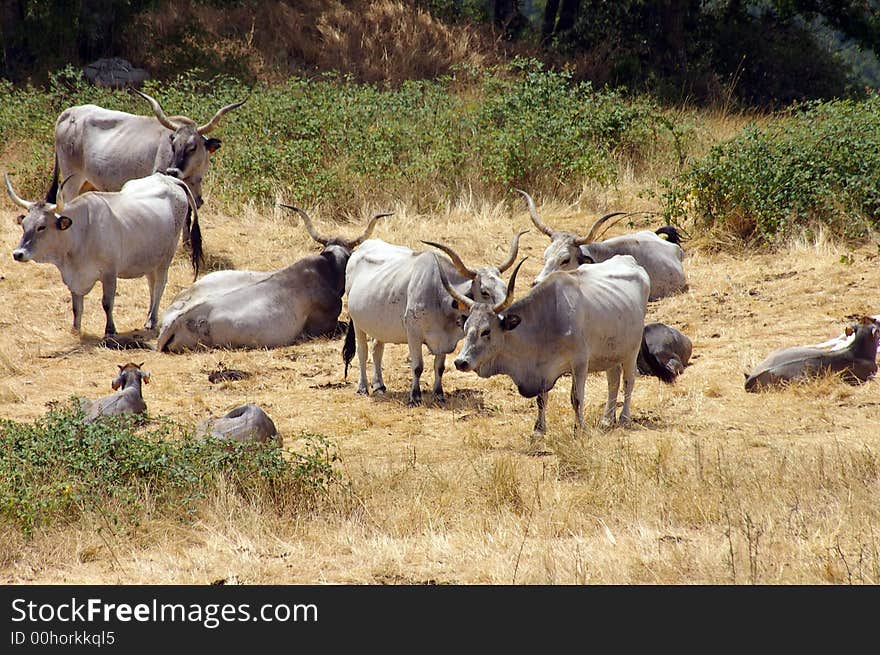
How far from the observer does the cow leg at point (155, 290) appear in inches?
500

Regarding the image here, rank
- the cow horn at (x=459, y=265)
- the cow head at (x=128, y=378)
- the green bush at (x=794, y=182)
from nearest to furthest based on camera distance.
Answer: the cow horn at (x=459, y=265) → the cow head at (x=128, y=378) → the green bush at (x=794, y=182)

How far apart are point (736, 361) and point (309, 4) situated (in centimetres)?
1866

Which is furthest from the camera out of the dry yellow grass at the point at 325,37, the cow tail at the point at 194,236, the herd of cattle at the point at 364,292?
the dry yellow grass at the point at 325,37

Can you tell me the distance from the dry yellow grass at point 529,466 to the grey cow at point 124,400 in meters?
0.46

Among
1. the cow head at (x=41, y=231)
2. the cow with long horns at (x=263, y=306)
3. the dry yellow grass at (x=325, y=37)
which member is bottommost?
the dry yellow grass at (x=325, y=37)

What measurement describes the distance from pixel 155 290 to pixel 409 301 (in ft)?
12.7

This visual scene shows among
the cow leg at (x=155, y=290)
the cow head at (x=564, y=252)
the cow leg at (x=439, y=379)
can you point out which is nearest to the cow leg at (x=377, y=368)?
the cow leg at (x=439, y=379)

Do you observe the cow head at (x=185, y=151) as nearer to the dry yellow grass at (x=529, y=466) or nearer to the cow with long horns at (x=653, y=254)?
the dry yellow grass at (x=529, y=466)

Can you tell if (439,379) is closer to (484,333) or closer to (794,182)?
(484,333)

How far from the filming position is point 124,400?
9.07 meters

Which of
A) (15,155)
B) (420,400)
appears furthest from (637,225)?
(15,155)

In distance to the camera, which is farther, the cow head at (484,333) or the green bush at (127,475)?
the cow head at (484,333)

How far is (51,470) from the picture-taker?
708 centimetres
